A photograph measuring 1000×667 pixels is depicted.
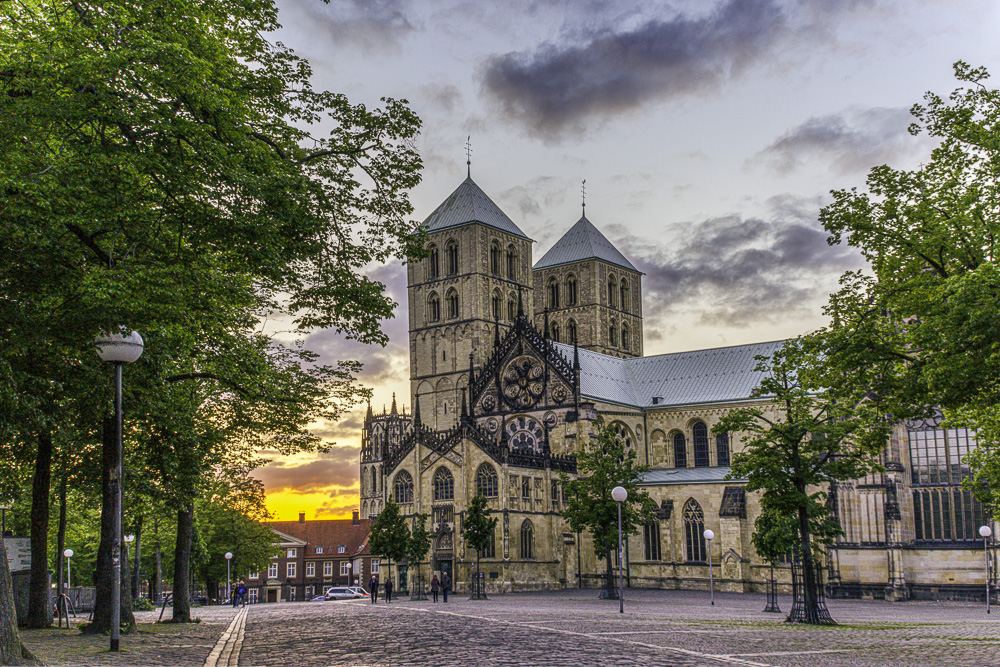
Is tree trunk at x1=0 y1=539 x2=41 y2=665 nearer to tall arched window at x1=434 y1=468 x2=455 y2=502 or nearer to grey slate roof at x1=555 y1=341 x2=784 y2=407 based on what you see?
tall arched window at x1=434 y1=468 x2=455 y2=502

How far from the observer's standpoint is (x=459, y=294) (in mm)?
89125

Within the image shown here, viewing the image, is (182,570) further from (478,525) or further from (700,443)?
(700,443)

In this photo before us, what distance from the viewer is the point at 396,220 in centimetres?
2341

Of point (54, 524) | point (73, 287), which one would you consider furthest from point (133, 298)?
point (54, 524)

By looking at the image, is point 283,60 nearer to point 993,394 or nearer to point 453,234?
point 993,394

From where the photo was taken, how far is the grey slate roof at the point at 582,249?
322 feet

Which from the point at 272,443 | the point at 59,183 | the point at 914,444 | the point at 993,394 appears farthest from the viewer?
the point at 914,444

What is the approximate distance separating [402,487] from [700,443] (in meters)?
19.9

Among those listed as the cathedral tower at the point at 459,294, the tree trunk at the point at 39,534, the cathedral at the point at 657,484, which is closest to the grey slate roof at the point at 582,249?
the cathedral tower at the point at 459,294

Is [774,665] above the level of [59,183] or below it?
below

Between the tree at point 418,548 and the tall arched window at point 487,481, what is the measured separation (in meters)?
3.96

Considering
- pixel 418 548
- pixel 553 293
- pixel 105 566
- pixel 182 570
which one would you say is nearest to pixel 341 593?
pixel 418 548

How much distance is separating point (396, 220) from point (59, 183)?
9032 millimetres

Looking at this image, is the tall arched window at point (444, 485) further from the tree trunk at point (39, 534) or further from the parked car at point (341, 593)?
the tree trunk at point (39, 534)
